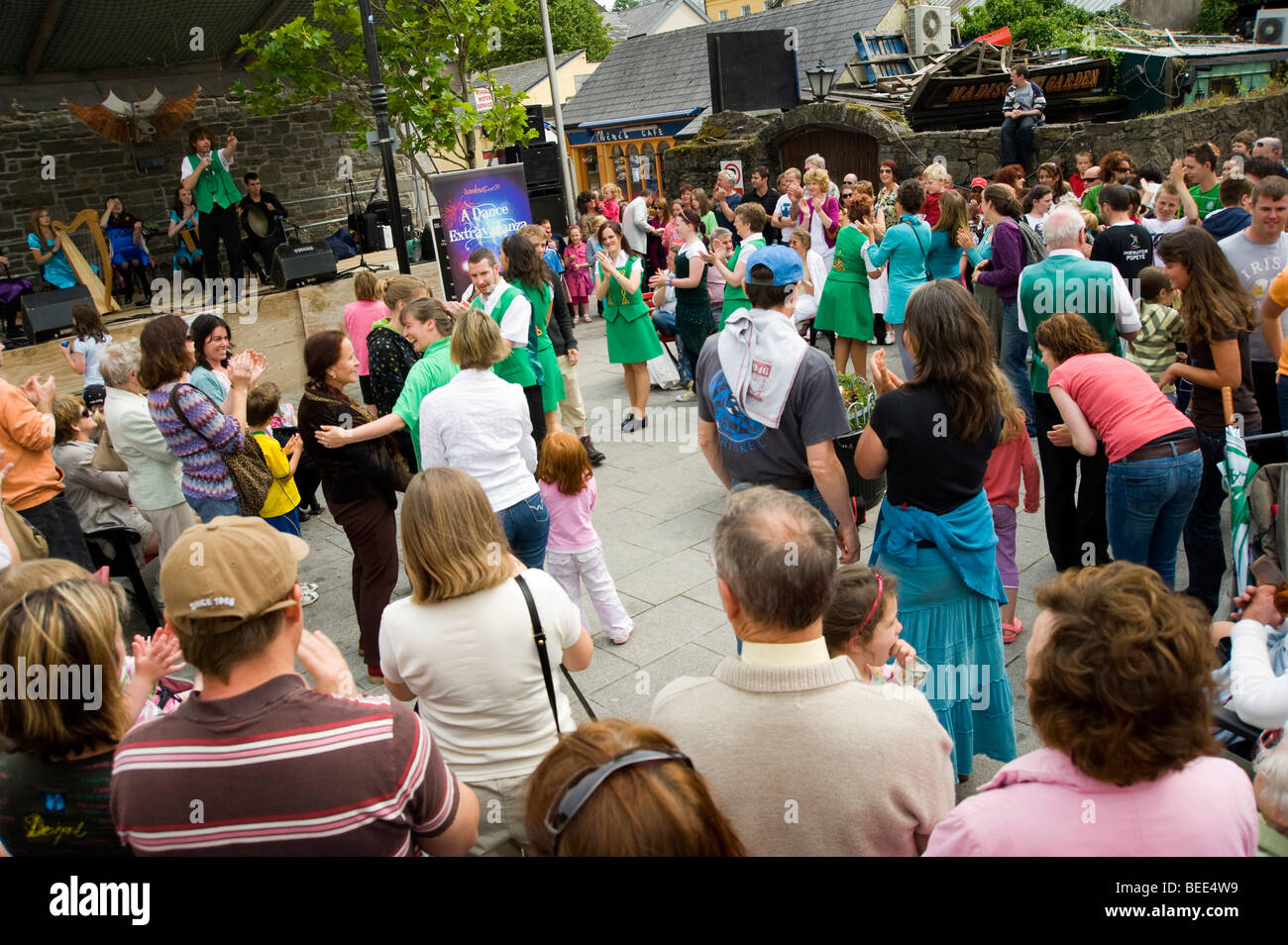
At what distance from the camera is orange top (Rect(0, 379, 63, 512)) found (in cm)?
459

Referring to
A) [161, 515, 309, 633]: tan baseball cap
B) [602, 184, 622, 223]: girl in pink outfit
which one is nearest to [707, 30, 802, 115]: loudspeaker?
[602, 184, 622, 223]: girl in pink outfit

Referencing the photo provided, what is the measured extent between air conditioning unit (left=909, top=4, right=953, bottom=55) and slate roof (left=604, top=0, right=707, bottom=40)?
39.4 m

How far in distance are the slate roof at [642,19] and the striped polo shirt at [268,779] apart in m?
60.3

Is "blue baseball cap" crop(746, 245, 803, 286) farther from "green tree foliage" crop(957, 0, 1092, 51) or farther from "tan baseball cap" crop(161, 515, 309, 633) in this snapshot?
"green tree foliage" crop(957, 0, 1092, 51)

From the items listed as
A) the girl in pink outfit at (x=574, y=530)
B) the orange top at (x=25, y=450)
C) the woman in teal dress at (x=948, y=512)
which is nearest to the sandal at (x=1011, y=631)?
the woman in teal dress at (x=948, y=512)

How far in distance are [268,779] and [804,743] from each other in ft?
3.29

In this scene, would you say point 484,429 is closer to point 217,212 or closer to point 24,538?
point 24,538

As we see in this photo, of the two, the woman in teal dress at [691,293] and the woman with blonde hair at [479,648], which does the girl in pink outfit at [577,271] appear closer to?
the woman in teal dress at [691,293]

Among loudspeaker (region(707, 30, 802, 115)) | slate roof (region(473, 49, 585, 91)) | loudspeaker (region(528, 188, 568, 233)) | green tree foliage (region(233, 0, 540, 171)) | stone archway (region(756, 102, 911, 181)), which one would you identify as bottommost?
loudspeaker (region(528, 188, 568, 233))

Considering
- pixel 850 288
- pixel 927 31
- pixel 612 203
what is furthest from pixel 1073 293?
pixel 927 31

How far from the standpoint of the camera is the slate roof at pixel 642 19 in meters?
59.8

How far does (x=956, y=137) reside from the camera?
1427cm
